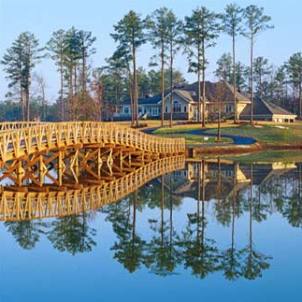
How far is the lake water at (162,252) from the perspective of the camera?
29.5ft

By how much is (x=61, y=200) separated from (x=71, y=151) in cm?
1169

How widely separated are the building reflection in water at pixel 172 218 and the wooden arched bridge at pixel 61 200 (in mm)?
33

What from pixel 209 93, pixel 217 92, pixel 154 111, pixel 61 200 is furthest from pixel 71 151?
pixel 154 111

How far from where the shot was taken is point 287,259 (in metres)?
10.8

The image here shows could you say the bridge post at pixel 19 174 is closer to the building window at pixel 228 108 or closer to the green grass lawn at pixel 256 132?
the green grass lawn at pixel 256 132

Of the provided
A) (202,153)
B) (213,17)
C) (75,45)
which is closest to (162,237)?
(202,153)

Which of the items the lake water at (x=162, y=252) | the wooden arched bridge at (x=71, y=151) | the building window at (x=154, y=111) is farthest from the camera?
the building window at (x=154, y=111)

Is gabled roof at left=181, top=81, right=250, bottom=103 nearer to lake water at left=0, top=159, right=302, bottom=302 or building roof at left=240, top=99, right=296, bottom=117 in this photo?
building roof at left=240, top=99, right=296, bottom=117

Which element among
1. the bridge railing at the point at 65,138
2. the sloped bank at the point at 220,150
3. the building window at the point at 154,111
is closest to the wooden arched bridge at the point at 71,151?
the bridge railing at the point at 65,138

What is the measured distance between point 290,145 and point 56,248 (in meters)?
41.6

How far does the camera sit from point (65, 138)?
2483cm

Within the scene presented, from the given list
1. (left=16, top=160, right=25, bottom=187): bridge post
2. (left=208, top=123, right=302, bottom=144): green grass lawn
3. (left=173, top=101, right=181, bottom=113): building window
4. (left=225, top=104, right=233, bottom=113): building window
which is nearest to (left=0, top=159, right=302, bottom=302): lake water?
(left=16, top=160, right=25, bottom=187): bridge post

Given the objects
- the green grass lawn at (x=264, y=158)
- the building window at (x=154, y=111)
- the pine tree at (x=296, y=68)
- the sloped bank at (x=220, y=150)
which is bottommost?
the green grass lawn at (x=264, y=158)

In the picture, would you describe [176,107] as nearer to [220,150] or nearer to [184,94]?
[184,94]
